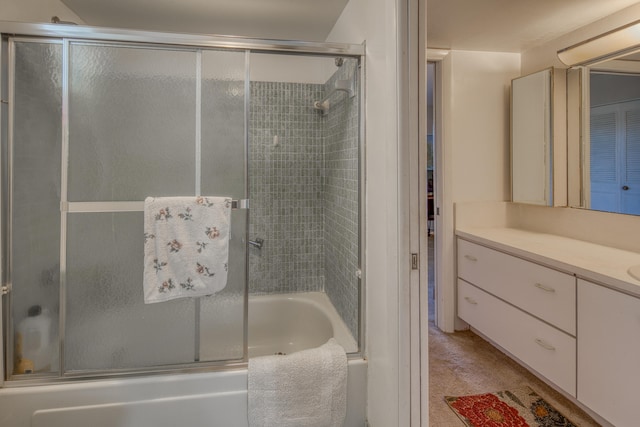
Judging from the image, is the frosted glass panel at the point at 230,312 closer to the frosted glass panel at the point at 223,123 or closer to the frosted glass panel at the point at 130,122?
the frosted glass panel at the point at 223,123

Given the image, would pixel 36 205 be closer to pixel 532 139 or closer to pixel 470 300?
pixel 470 300

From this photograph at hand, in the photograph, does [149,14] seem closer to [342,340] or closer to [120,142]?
[120,142]

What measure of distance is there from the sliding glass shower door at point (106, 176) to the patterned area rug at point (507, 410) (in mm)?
1399

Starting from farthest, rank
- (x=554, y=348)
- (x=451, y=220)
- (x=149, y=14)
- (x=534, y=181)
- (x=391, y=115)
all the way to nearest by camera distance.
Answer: (x=451, y=220)
(x=534, y=181)
(x=149, y=14)
(x=554, y=348)
(x=391, y=115)

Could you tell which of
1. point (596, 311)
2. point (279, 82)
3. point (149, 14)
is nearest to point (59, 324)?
point (149, 14)

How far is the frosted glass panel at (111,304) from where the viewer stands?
5.75ft

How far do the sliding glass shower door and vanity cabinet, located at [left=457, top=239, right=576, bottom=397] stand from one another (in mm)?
1754

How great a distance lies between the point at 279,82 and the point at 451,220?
1.73 m

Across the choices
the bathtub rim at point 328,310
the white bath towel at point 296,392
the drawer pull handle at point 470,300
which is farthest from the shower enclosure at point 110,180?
the drawer pull handle at point 470,300

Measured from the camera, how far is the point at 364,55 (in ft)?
6.45

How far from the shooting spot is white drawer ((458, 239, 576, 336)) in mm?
2041

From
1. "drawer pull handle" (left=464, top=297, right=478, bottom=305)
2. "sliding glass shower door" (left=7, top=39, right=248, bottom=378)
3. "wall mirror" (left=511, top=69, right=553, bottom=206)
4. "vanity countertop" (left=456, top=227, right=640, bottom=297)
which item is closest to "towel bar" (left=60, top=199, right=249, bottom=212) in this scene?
"sliding glass shower door" (left=7, top=39, right=248, bottom=378)

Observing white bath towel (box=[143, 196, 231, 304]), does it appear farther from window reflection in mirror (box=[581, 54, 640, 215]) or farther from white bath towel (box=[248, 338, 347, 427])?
window reflection in mirror (box=[581, 54, 640, 215])

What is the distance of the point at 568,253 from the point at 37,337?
2.77 meters
